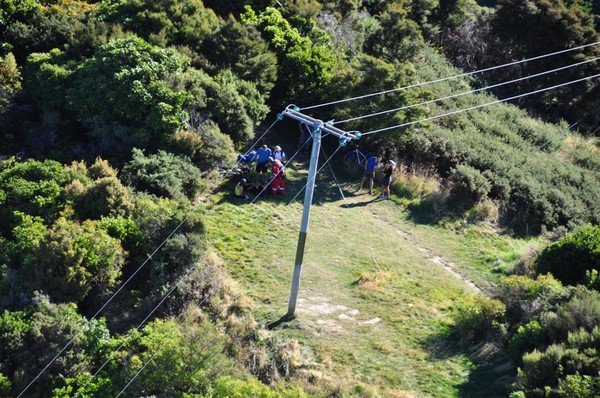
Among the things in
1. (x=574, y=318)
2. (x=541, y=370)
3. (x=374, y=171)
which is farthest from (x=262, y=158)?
(x=541, y=370)

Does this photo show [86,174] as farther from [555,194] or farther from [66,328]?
[555,194]

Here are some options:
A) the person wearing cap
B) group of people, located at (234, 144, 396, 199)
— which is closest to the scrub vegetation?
the person wearing cap

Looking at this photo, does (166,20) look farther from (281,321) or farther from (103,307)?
(281,321)

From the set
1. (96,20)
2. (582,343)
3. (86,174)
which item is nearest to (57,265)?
(86,174)

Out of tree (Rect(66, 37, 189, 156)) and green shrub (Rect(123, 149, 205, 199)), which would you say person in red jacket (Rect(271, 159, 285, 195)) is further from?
tree (Rect(66, 37, 189, 156))

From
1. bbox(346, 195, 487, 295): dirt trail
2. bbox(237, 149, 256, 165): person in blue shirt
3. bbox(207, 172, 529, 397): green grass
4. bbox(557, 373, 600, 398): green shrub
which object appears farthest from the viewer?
bbox(237, 149, 256, 165): person in blue shirt
